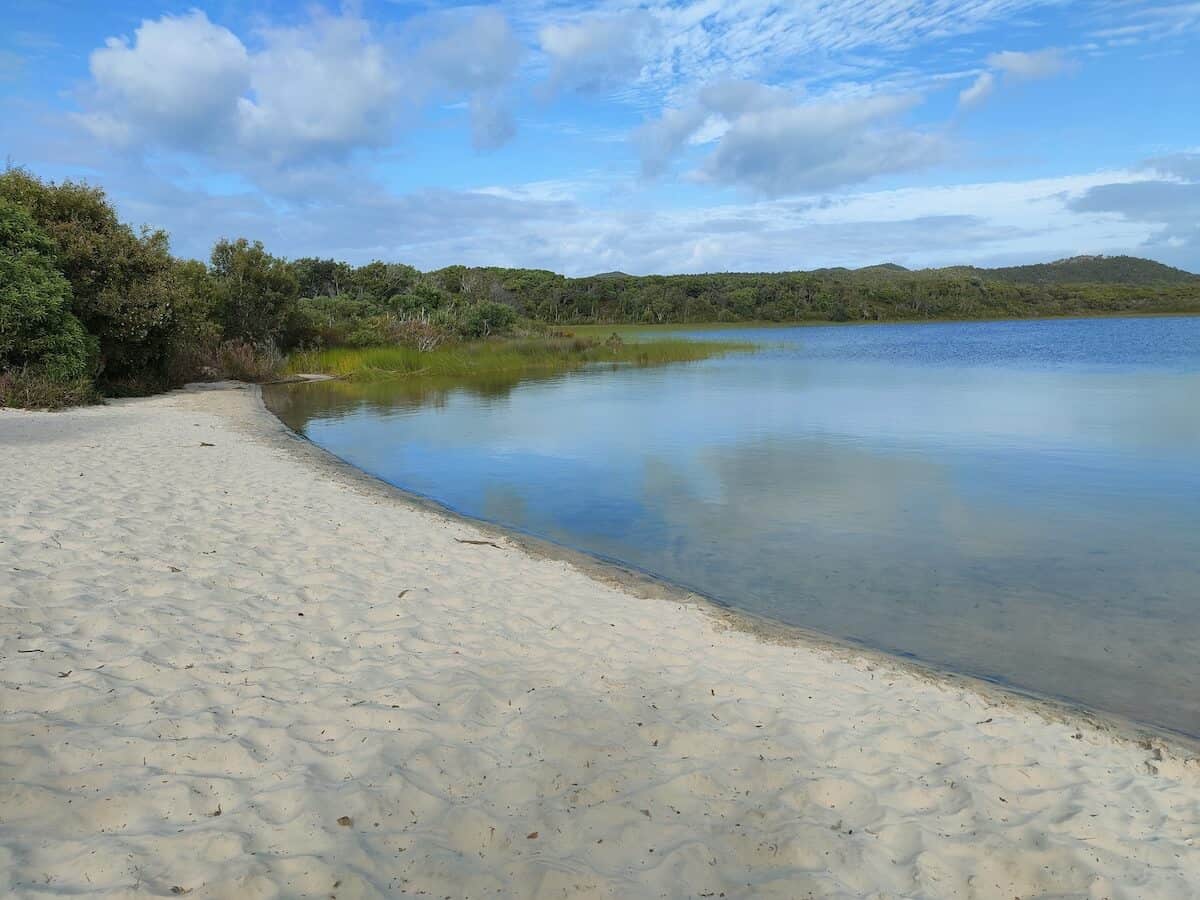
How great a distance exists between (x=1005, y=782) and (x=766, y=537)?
5.73 metres

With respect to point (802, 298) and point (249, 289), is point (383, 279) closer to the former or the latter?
point (249, 289)

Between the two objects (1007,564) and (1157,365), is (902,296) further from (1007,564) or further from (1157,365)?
(1007,564)

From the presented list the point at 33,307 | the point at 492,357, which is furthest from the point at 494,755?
the point at 492,357

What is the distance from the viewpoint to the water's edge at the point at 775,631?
5031 mm

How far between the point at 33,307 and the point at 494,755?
58.3 ft

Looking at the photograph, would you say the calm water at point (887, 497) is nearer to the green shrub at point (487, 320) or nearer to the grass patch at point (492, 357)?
the grass patch at point (492, 357)

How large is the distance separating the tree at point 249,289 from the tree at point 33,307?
Answer: 12447 mm

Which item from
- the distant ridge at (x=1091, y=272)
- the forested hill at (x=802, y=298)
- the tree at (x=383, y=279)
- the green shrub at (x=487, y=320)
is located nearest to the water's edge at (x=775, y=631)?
the green shrub at (x=487, y=320)

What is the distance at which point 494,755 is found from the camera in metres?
4.11

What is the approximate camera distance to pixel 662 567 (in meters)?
8.75

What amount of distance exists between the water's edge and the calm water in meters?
0.23

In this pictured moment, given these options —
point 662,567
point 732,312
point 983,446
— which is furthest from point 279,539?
point 732,312

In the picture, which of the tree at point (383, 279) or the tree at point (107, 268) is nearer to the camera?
the tree at point (107, 268)

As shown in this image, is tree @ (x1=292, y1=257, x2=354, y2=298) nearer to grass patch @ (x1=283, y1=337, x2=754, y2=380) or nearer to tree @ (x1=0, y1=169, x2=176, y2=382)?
grass patch @ (x1=283, y1=337, x2=754, y2=380)
